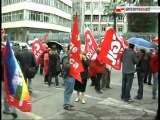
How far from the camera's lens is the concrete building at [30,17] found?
63.3m

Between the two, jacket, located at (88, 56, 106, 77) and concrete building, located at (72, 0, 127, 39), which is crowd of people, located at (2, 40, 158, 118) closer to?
jacket, located at (88, 56, 106, 77)

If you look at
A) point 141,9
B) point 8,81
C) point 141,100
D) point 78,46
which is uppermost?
point 141,9

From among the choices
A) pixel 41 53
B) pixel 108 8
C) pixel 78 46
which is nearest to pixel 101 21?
pixel 108 8

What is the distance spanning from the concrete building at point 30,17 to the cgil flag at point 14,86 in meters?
50.0

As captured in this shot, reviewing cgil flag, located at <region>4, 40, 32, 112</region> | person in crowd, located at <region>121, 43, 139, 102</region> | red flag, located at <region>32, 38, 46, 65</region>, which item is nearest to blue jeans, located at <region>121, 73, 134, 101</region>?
person in crowd, located at <region>121, 43, 139, 102</region>

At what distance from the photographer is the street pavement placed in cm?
977

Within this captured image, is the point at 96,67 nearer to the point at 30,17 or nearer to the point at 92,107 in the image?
the point at 92,107

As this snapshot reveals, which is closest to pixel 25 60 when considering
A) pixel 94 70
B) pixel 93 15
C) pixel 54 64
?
pixel 94 70

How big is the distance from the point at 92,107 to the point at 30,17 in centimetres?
5435

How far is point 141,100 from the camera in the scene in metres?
12.3

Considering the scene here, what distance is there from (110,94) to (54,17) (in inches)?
2393

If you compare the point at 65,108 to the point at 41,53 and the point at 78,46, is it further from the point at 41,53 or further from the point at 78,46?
the point at 41,53

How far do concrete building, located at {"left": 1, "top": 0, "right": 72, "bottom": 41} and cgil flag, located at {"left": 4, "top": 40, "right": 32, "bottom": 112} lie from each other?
49969 mm

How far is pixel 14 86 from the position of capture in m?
8.62
